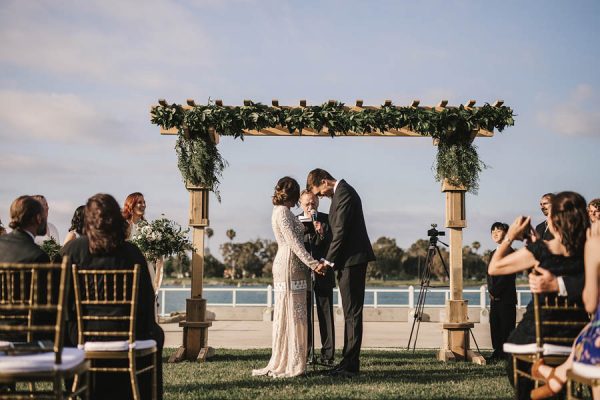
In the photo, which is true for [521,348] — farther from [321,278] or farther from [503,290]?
[503,290]

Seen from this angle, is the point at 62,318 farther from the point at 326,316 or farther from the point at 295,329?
the point at 326,316

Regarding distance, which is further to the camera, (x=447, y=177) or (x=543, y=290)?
(x=447, y=177)

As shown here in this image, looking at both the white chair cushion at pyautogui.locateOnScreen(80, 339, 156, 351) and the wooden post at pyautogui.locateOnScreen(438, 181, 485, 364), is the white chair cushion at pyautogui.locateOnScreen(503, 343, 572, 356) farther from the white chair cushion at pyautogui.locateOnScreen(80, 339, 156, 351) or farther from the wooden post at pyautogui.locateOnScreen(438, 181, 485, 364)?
the wooden post at pyautogui.locateOnScreen(438, 181, 485, 364)

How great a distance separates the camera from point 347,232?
743cm

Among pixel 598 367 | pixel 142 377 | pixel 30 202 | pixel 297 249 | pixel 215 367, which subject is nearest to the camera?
pixel 598 367

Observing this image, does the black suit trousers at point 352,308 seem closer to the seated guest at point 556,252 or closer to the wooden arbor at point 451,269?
the wooden arbor at point 451,269

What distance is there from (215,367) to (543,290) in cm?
478

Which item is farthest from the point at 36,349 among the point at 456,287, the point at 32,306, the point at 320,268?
the point at 456,287

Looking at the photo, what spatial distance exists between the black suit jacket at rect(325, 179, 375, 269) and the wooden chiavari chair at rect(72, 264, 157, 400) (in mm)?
2907

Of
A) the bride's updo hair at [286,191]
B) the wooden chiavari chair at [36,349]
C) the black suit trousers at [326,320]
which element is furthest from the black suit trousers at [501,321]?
the wooden chiavari chair at [36,349]

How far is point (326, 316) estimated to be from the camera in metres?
8.73

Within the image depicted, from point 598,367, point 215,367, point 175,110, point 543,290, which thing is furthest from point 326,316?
point 598,367

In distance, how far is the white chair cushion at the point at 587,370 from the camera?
3.75 metres

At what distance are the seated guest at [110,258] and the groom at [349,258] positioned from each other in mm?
2675
